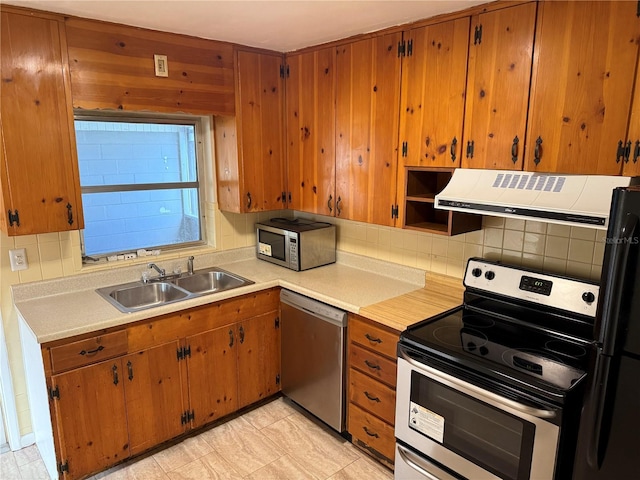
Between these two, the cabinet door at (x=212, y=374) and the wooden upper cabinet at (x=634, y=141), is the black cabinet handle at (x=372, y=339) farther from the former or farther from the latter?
the wooden upper cabinet at (x=634, y=141)

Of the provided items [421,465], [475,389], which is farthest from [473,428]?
[421,465]

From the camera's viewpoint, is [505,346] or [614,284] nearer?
[614,284]

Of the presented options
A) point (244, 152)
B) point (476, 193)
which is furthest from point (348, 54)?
point (476, 193)

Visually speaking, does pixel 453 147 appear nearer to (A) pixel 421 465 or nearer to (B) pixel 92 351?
(A) pixel 421 465

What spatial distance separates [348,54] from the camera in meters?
2.57

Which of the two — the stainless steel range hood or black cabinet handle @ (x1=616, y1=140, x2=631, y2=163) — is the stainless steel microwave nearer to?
the stainless steel range hood

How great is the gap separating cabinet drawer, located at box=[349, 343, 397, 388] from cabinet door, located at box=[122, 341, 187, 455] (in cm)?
97

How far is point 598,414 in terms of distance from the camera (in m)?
1.35

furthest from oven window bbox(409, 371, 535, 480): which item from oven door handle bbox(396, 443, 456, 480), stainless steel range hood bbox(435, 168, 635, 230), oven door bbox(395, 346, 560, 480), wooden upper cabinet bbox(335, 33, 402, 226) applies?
wooden upper cabinet bbox(335, 33, 402, 226)

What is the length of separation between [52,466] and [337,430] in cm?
151

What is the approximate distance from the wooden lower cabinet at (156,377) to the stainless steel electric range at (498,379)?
1.08m

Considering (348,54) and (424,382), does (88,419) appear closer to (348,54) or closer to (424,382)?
(424,382)

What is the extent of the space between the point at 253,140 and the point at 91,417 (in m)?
1.85

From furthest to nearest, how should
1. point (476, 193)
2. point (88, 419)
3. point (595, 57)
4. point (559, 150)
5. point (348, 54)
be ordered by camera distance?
point (348, 54)
point (88, 419)
point (476, 193)
point (559, 150)
point (595, 57)
